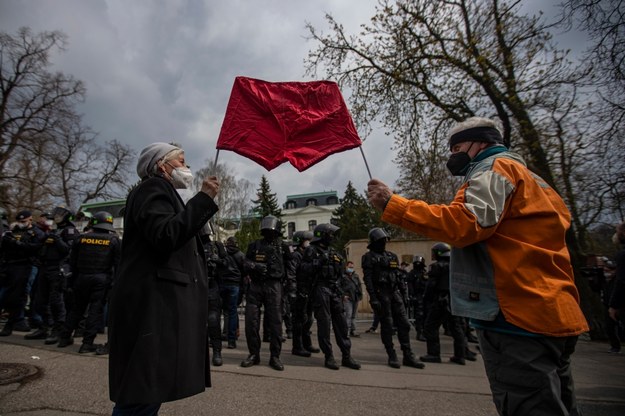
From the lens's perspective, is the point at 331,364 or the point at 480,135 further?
the point at 331,364

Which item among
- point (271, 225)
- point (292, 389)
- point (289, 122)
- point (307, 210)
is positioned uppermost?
point (307, 210)

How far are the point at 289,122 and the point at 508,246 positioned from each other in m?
2.48

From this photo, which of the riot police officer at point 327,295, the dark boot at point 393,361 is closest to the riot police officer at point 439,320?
the dark boot at point 393,361

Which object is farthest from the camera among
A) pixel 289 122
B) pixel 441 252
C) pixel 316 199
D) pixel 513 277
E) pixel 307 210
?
pixel 316 199

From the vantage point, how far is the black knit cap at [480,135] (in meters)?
2.47

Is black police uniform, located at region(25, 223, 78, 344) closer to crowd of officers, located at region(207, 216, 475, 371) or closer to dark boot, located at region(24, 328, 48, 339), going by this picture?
dark boot, located at region(24, 328, 48, 339)

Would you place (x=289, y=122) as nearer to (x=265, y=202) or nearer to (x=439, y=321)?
(x=439, y=321)

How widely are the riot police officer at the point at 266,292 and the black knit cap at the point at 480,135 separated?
4.43 meters

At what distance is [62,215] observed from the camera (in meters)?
7.82

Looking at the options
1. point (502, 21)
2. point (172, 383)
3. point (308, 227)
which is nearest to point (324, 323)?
point (172, 383)

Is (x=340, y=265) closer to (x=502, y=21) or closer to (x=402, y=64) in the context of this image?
(x=402, y=64)

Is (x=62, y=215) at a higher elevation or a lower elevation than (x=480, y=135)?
higher

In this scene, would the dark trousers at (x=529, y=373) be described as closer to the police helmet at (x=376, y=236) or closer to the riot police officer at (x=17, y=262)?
the police helmet at (x=376, y=236)

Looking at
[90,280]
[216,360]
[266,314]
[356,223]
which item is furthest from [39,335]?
[356,223]
